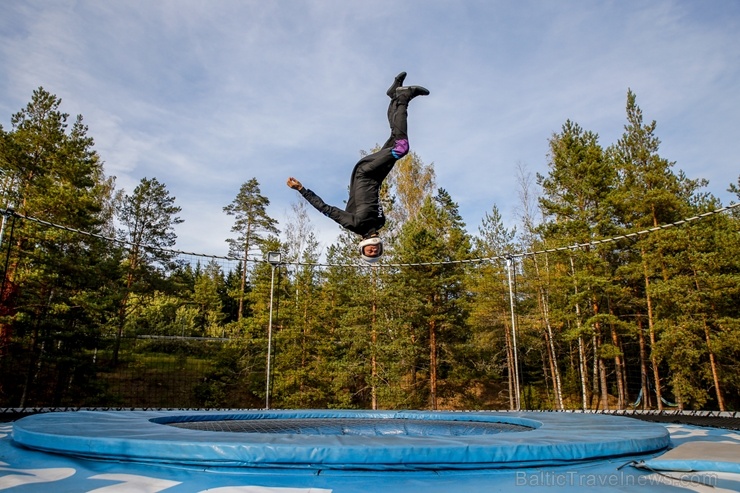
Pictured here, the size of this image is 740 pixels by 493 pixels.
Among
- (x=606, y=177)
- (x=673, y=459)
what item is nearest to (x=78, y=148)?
(x=673, y=459)

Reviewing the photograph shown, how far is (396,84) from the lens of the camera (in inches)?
134

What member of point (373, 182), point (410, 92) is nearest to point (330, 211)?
point (373, 182)

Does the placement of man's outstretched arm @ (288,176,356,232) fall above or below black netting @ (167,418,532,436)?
above

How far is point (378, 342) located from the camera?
375 inches

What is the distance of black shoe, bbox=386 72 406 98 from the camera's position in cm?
338

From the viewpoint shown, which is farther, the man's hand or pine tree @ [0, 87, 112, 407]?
pine tree @ [0, 87, 112, 407]

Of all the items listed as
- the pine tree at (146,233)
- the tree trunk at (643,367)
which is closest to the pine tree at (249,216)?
the pine tree at (146,233)

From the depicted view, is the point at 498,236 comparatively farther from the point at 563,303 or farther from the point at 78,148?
the point at 78,148

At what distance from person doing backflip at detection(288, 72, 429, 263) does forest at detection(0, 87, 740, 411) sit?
5.07 meters

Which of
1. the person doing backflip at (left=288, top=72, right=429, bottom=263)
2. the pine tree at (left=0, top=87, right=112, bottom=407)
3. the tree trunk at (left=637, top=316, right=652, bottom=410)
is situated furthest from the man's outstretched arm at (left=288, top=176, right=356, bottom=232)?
the tree trunk at (left=637, top=316, right=652, bottom=410)

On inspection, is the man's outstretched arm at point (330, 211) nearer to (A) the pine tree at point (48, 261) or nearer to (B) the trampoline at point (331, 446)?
(B) the trampoline at point (331, 446)

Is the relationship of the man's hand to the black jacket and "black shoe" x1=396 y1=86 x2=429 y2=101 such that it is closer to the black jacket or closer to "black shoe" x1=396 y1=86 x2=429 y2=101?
the black jacket

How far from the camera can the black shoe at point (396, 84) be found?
338cm

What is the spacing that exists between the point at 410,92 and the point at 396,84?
0.16 meters
